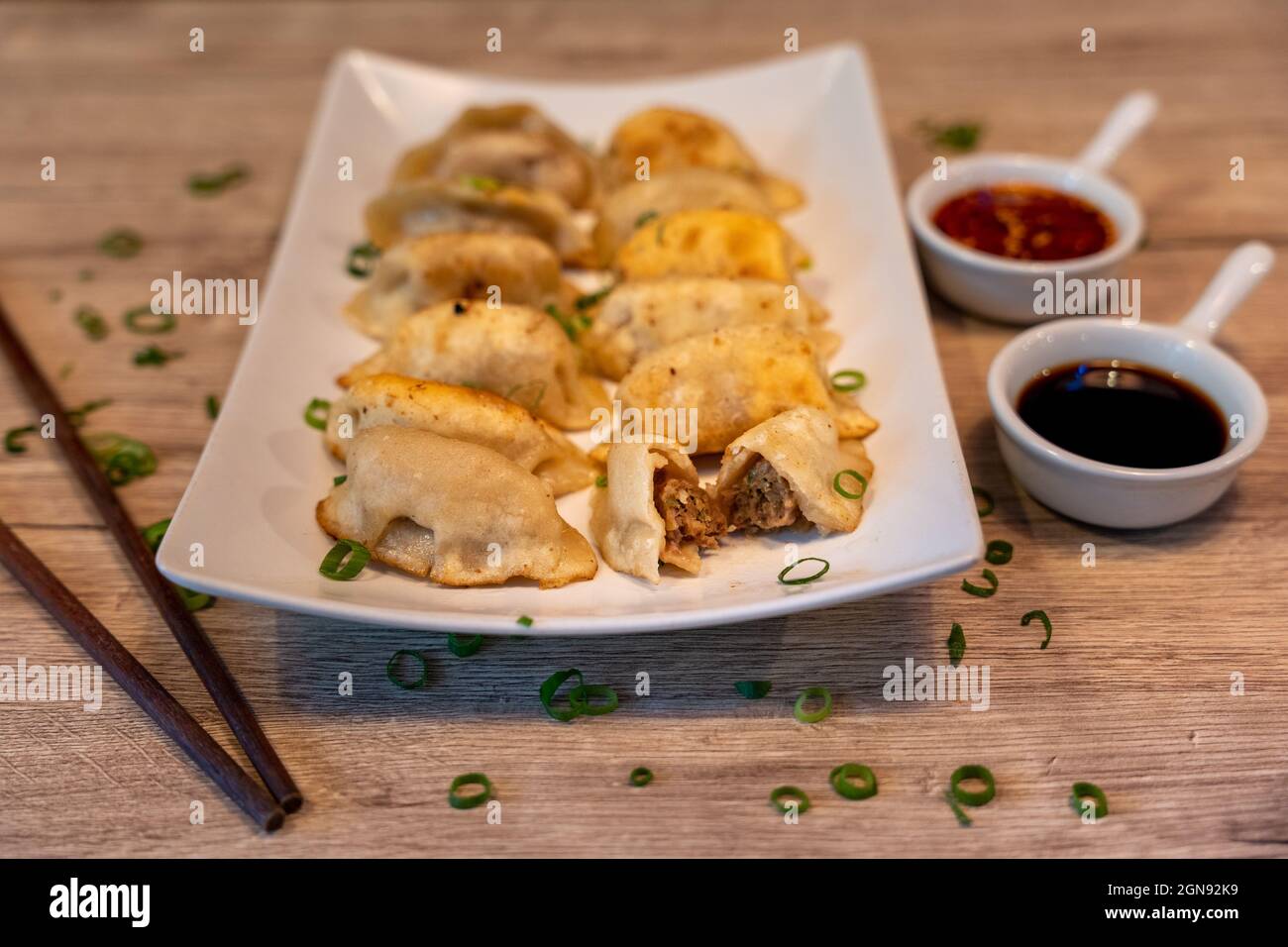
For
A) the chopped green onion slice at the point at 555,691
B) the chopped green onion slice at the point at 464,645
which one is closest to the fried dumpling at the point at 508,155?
the chopped green onion slice at the point at 464,645

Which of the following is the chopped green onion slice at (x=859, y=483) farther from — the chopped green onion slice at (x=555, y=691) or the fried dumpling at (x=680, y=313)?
the chopped green onion slice at (x=555, y=691)

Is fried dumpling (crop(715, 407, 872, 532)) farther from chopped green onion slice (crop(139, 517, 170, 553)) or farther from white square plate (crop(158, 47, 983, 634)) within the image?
chopped green onion slice (crop(139, 517, 170, 553))

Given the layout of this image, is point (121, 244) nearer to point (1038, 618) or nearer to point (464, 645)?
point (464, 645)

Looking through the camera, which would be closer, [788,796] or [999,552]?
[788,796]

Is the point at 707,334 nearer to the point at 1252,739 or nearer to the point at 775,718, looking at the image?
the point at 775,718

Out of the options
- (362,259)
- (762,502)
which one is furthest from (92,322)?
(762,502)

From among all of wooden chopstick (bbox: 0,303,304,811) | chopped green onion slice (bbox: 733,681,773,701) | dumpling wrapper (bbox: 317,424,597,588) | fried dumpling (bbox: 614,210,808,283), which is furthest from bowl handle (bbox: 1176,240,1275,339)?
wooden chopstick (bbox: 0,303,304,811)
